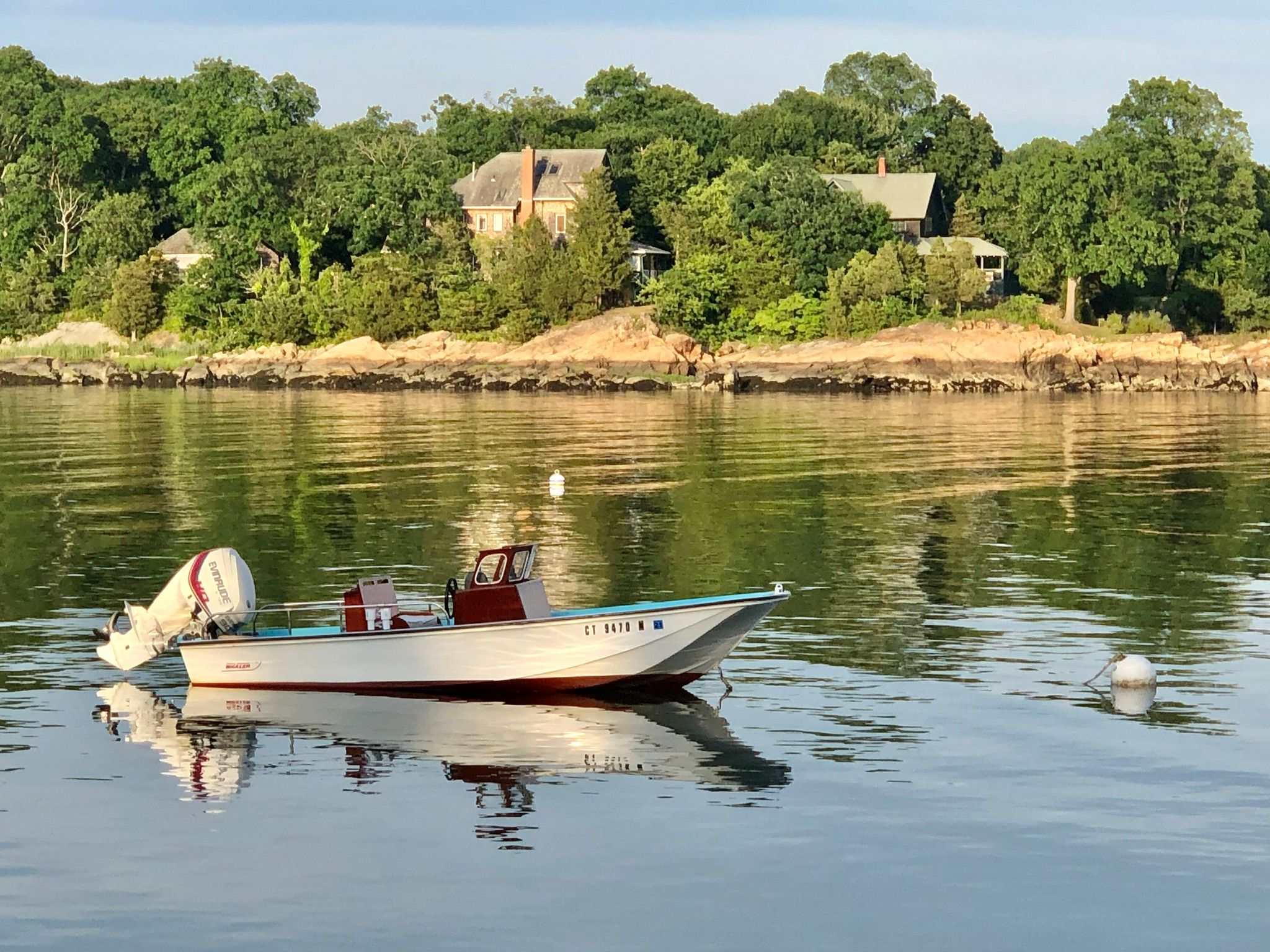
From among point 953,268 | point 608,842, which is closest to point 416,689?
point 608,842

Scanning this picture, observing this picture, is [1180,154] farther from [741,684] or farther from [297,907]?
Result: [297,907]

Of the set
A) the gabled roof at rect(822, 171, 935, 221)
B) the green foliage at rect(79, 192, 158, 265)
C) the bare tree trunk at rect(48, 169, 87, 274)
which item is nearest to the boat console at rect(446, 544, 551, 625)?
the gabled roof at rect(822, 171, 935, 221)

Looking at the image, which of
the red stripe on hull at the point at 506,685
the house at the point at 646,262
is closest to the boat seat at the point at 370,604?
the red stripe on hull at the point at 506,685

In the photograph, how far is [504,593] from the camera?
90.3 ft

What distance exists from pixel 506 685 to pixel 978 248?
119 meters

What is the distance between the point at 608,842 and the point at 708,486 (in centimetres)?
3827

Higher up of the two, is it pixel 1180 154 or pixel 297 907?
pixel 1180 154

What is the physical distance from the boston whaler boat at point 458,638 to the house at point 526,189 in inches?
4689

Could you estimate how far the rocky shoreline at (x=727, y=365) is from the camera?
123 meters

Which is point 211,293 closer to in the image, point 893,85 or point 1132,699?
point 893,85

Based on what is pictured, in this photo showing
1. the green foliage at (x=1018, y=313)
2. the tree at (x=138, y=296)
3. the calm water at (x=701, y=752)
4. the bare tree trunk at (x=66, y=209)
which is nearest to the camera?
the calm water at (x=701, y=752)

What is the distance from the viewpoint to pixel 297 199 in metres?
151

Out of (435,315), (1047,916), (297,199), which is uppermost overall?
(297,199)

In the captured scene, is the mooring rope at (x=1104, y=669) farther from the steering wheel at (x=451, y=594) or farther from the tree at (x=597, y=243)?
the tree at (x=597, y=243)
